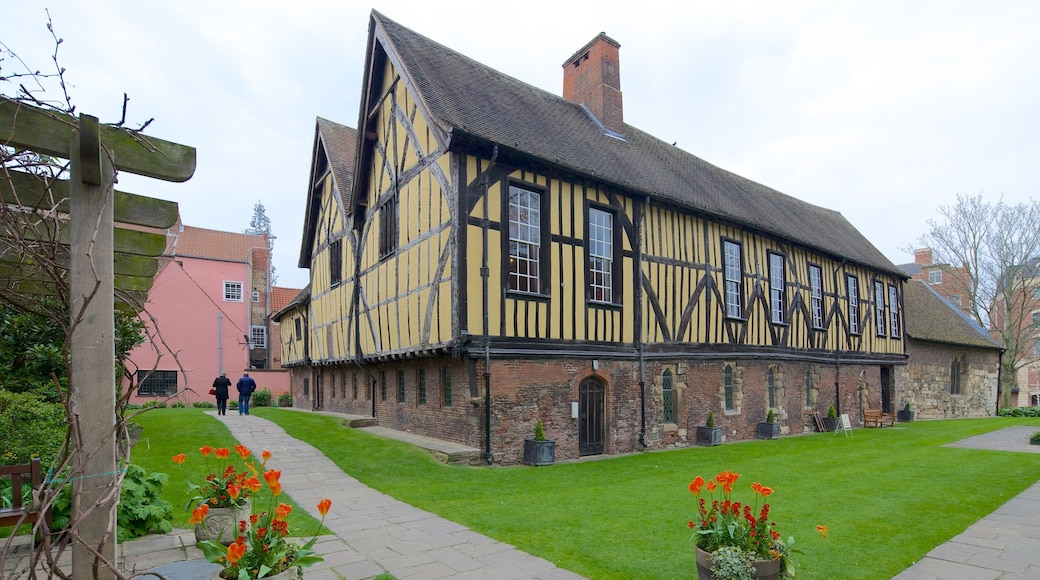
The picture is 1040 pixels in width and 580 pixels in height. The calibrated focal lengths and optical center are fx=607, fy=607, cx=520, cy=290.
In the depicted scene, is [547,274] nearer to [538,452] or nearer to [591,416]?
[591,416]

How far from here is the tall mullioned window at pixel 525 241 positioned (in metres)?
12.4

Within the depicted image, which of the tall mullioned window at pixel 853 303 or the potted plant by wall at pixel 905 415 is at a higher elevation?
the tall mullioned window at pixel 853 303

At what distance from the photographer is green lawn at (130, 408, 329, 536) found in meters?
7.34

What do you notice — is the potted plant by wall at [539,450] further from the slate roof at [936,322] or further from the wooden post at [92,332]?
the slate roof at [936,322]

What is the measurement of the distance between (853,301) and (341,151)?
20221 millimetres

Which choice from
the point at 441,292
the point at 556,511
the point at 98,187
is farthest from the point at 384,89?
the point at 98,187

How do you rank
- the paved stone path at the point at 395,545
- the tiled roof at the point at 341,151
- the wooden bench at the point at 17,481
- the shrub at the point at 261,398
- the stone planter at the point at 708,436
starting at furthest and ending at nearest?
1. the shrub at the point at 261,398
2. the tiled roof at the point at 341,151
3. the stone planter at the point at 708,436
4. the paved stone path at the point at 395,545
5. the wooden bench at the point at 17,481

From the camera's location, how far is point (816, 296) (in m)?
21.7

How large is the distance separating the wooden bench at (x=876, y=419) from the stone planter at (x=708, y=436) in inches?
325

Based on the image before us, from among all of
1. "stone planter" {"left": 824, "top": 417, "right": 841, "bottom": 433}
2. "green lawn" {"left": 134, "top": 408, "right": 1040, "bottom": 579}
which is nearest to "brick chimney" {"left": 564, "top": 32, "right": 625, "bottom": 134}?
"green lawn" {"left": 134, "top": 408, "right": 1040, "bottom": 579}

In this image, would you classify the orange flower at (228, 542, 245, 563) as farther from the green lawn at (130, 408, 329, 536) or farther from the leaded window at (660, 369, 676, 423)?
the leaded window at (660, 369, 676, 423)

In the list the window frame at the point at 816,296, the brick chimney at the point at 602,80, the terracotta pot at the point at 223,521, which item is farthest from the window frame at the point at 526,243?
the window frame at the point at 816,296

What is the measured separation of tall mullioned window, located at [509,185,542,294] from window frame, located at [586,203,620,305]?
1382mm

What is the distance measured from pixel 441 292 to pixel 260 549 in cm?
842
